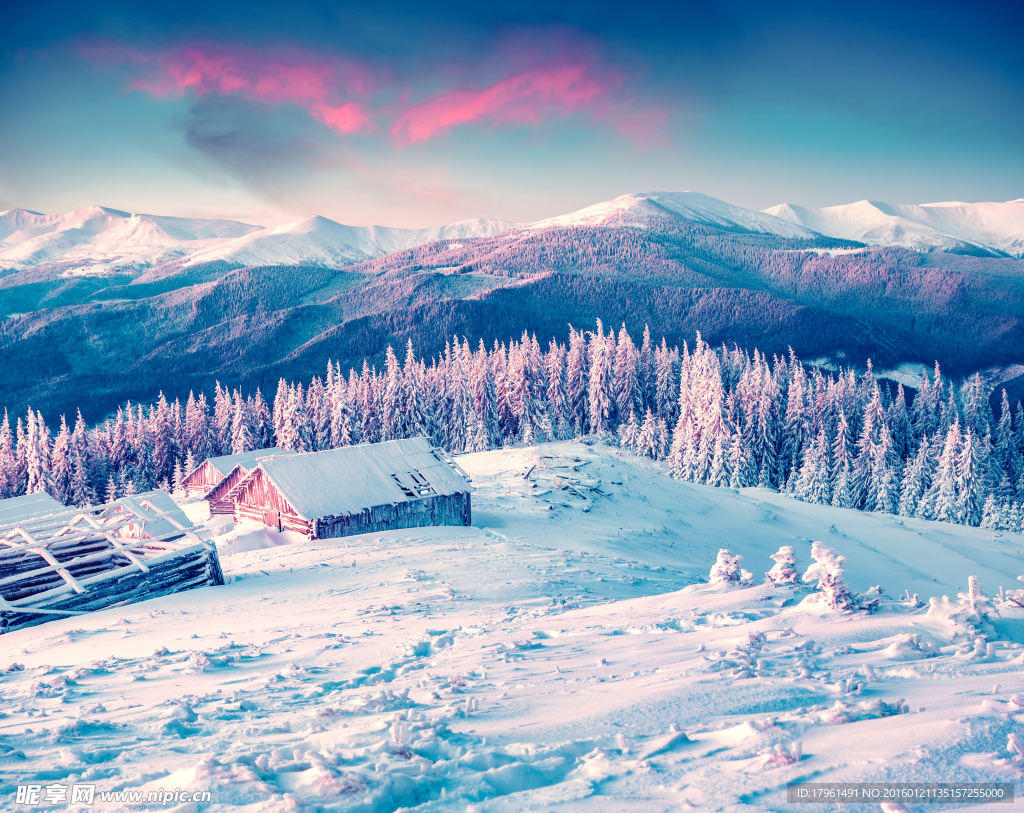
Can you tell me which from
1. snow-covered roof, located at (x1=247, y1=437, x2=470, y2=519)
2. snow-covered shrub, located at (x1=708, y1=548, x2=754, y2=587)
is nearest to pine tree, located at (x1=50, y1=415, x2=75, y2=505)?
snow-covered roof, located at (x1=247, y1=437, x2=470, y2=519)

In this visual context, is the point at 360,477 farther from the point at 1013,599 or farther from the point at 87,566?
the point at 1013,599

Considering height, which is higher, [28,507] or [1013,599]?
[1013,599]

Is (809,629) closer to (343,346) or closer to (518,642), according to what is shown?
(518,642)

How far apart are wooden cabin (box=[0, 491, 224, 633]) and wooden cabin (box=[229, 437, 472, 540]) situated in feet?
24.1

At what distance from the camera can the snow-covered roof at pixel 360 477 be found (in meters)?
28.3

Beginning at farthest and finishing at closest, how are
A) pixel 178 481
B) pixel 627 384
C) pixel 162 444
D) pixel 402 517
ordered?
pixel 627 384 → pixel 162 444 → pixel 178 481 → pixel 402 517

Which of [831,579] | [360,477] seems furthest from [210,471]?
[831,579]

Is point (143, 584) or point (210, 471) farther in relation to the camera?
point (210, 471)

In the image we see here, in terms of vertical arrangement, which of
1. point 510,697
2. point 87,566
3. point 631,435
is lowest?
point 631,435

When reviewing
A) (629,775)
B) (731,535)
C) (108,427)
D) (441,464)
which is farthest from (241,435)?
(629,775)

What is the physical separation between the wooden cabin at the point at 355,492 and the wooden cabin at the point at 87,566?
289 inches

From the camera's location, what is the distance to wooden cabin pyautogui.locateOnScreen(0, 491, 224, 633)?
1585 centimetres

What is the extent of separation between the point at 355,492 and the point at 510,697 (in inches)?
953

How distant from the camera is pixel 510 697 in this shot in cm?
658
